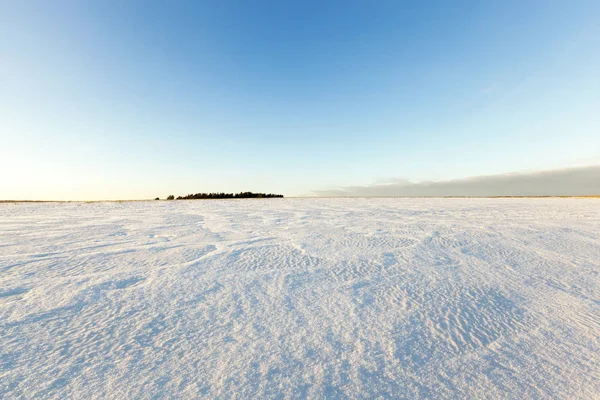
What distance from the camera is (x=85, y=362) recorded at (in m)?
1.25

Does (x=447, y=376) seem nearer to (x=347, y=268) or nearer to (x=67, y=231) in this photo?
(x=347, y=268)

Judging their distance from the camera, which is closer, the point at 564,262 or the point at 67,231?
the point at 564,262

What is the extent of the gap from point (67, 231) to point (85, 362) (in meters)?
4.28

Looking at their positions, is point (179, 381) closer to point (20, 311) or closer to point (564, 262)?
point (20, 311)

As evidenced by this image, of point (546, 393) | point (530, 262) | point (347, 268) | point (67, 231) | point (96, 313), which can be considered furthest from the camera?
point (67, 231)

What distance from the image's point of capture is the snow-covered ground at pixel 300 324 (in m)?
1.15

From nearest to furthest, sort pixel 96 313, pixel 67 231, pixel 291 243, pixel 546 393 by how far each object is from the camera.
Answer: pixel 546 393
pixel 96 313
pixel 291 243
pixel 67 231

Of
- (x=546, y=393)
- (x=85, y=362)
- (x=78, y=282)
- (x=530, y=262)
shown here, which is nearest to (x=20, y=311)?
(x=78, y=282)

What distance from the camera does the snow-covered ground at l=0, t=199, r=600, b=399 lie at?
1148 mm

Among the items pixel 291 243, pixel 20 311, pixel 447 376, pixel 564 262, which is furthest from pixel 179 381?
pixel 564 262

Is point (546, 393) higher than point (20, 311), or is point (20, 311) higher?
point (20, 311)

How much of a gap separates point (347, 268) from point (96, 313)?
1.80m

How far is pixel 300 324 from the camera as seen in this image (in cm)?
158

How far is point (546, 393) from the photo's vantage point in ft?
3.66
